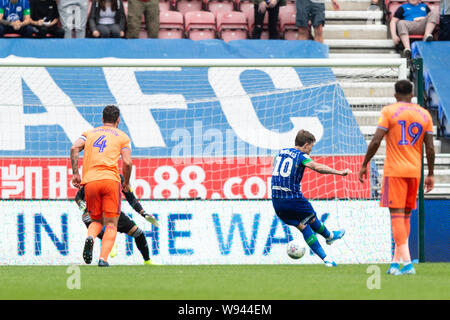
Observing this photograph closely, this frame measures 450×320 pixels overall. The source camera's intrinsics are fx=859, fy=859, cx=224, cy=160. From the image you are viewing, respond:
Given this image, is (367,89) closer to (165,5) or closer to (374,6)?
(374,6)

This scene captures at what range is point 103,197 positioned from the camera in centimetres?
917

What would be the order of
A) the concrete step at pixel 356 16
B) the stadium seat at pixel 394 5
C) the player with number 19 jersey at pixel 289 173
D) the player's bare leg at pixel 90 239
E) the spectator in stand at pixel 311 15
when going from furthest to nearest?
the concrete step at pixel 356 16 < the stadium seat at pixel 394 5 < the spectator in stand at pixel 311 15 < the player with number 19 jersey at pixel 289 173 < the player's bare leg at pixel 90 239

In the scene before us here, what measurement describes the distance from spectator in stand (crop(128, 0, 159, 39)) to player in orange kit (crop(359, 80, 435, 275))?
779 cm

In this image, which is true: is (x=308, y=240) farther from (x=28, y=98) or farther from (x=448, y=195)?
(x=28, y=98)

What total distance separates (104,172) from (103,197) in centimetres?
27

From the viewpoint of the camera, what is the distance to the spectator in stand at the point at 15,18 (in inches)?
585

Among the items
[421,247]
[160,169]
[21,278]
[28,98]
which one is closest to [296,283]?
[21,278]

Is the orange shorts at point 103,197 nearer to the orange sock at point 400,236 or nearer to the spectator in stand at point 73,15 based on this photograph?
the orange sock at point 400,236

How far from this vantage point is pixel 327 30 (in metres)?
16.7

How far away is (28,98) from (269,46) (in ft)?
14.0

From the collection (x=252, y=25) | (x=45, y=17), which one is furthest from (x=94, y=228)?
(x=252, y=25)

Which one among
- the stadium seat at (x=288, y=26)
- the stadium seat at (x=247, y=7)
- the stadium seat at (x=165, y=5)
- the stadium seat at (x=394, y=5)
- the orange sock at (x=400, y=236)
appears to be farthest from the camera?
the stadium seat at (x=394, y=5)

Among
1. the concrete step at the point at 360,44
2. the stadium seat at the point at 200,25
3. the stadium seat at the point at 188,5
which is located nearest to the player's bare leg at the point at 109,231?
the stadium seat at the point at 200,25

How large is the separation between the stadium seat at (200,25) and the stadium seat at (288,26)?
1.30 m
